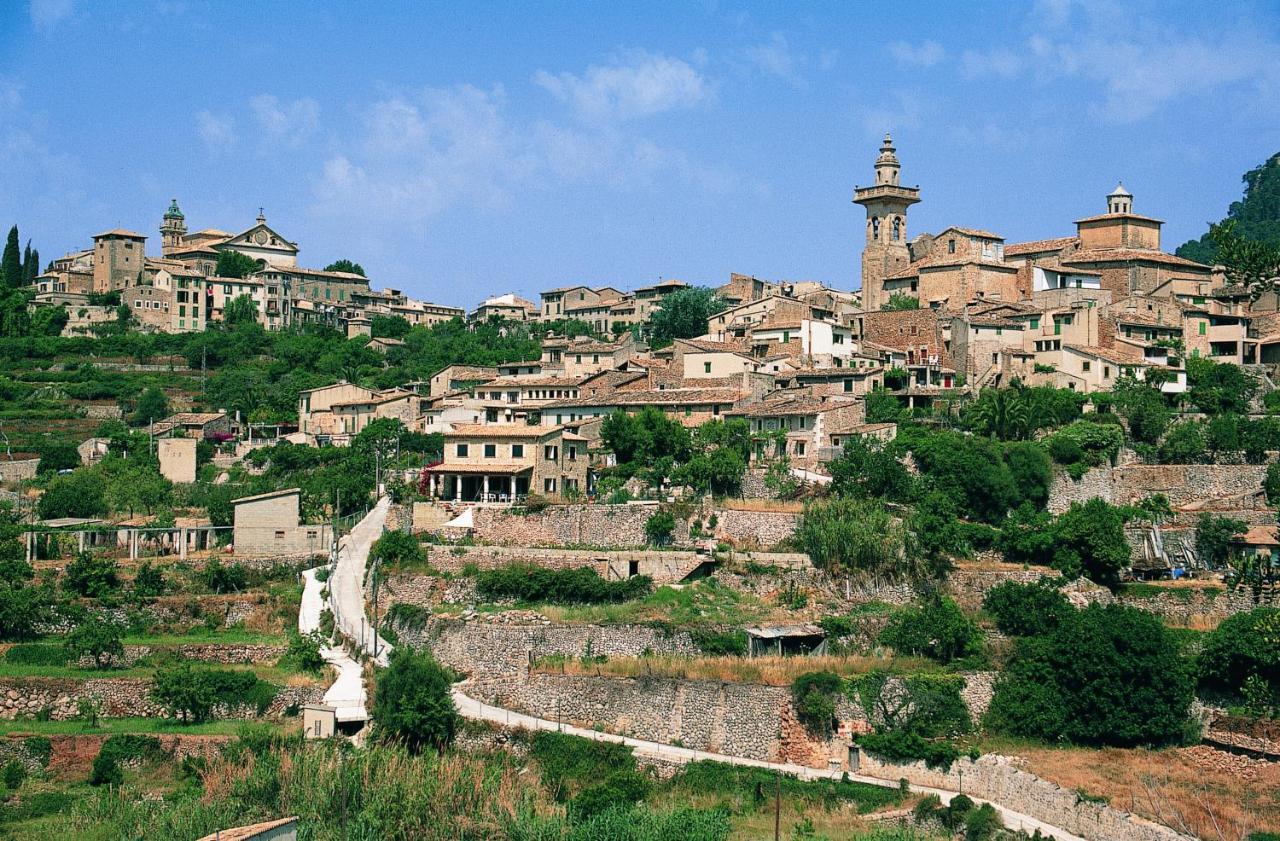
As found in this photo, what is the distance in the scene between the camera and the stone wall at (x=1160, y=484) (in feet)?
139

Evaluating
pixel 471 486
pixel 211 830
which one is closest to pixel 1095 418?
pixel 471 486

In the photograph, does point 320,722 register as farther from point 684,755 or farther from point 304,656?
point 684,755

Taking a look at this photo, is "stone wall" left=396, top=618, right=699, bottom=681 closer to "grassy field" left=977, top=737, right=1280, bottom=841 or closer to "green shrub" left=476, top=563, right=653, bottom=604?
"green shrub" left=476, top=563, right=653, bottom=604

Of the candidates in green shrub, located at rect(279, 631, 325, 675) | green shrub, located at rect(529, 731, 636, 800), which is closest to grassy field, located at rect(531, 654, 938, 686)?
green shrub, located at rect(529, 731, 636, 800)

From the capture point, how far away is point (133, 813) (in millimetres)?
28609

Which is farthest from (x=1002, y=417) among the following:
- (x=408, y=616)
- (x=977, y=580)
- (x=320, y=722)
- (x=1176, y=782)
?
(x=320, y=722)

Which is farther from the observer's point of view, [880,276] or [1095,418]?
[880,276]

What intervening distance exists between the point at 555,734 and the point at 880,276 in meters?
35.0

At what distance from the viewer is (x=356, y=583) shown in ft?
134

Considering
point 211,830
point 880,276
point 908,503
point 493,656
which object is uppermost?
point 880,276

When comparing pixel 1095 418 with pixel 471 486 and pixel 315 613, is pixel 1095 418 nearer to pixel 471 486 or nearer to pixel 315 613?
pixel 471 486

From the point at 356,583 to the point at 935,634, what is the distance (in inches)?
602

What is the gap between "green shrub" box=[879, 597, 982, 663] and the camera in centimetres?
3506

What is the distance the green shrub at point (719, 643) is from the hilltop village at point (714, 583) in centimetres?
12
